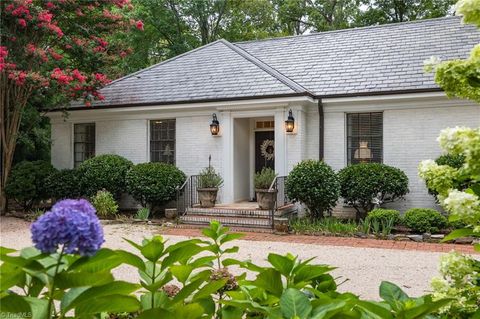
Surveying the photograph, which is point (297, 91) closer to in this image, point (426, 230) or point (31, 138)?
point (426, 230)

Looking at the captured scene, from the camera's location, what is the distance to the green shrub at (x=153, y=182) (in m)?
12.2

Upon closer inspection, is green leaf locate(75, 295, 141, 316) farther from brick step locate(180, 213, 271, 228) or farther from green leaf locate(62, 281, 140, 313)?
brick step locate(180, 213, 271, 228)

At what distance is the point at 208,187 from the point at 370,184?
440cm

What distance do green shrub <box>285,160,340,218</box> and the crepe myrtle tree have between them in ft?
23.0

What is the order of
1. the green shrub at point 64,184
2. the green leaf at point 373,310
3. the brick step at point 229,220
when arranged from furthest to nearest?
the green shrub at point 64,184
the brick step at point 229,220
the green leaf at point 373,310

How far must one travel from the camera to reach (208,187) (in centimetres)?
1223

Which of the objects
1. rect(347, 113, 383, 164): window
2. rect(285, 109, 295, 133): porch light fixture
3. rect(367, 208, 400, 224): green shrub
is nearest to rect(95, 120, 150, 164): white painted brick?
rect(285, 109, 295, 133): porch light fixture

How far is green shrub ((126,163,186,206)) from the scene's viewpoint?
12195 millimetres

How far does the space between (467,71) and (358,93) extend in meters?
10.6

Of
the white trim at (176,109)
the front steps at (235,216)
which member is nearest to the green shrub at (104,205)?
the front steps at (235,216)

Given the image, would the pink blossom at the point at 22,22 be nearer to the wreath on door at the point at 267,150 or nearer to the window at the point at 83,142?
the window at the point at 83,142

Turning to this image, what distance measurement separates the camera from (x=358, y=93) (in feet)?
38.6

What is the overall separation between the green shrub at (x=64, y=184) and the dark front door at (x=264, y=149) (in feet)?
18.6

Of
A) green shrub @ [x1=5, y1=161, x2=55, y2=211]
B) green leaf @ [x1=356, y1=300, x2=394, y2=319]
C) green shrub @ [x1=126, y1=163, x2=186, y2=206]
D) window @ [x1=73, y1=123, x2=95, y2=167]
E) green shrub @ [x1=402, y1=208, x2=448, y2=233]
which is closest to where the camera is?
green leaf @ [x1=356, y1=300, x2=394, y2=319]
